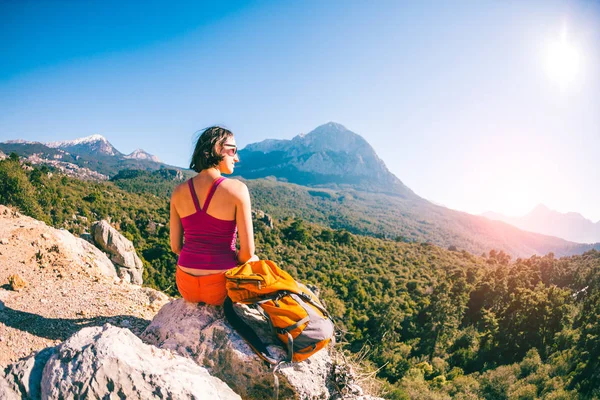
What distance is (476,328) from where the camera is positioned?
2911 centimetres

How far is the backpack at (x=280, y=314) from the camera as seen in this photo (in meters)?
2.84

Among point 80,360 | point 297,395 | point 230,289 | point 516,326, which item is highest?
point 230,289

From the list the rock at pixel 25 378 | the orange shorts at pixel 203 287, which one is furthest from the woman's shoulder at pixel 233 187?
the rock at pixel 25 378

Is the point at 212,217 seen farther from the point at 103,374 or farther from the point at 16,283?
the point at 16,283

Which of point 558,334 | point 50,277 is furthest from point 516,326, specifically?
point 50,277

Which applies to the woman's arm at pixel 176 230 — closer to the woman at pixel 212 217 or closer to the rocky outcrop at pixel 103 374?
the woman at pixel 212 217

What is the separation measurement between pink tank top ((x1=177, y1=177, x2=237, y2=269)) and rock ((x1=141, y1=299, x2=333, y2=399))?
1.87 ft

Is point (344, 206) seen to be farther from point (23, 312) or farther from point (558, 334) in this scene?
point (23, 312)

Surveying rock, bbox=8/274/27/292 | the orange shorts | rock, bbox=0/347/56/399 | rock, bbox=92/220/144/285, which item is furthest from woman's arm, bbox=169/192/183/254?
rock, bbox=92/220/144/285

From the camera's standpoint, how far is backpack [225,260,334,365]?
9.31 ft

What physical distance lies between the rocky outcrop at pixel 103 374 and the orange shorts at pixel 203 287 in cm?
83

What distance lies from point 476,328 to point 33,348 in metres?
35.2

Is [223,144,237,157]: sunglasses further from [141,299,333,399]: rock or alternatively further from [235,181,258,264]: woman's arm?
[141,299,333,399]: rock

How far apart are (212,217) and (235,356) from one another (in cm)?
144
